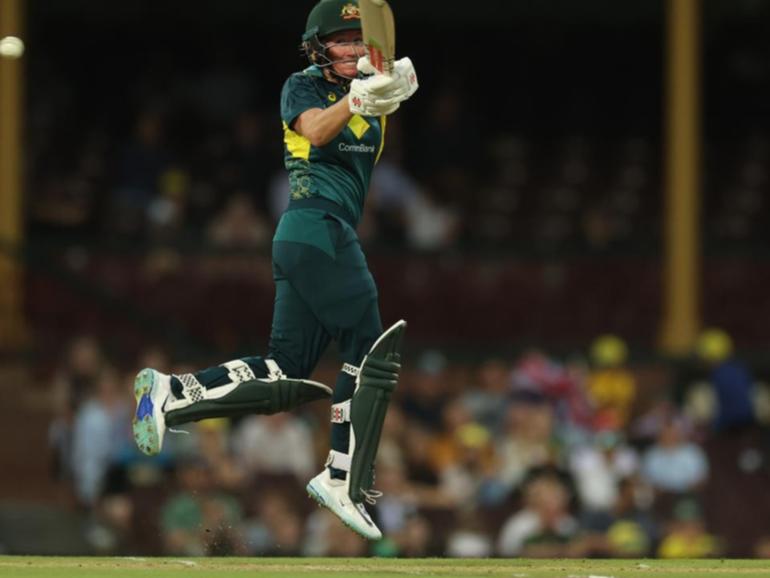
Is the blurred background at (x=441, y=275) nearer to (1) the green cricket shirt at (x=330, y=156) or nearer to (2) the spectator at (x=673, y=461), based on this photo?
(2) the spectator at (x=673, y=461)

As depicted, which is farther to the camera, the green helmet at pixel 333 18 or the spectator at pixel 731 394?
the spectator at pixel 731 394

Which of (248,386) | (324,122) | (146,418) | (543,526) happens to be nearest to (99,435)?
(543,526)

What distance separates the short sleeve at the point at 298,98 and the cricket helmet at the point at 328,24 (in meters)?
0.12

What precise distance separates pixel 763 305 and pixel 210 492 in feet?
21.3

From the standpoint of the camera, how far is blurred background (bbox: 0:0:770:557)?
13.1m

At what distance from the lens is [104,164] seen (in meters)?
18.5

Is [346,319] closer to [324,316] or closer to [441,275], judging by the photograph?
[324,316]

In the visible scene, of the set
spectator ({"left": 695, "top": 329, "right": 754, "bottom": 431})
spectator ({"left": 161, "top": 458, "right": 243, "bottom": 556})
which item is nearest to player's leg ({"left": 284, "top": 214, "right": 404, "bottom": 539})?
spectator ({"left": 161, "top": 458, "right": 243, "bottom": 556})

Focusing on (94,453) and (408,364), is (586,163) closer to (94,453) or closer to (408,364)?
(408,364)

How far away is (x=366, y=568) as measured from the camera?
819cm

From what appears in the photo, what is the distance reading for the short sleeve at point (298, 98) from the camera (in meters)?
8.08

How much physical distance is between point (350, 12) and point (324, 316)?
1277mm

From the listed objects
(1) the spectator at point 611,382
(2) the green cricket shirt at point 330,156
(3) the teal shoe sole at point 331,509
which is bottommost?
(1) the spectator at point 611,382

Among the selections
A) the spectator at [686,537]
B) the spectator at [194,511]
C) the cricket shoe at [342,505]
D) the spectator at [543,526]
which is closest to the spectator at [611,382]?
the spectator at [686,537]
